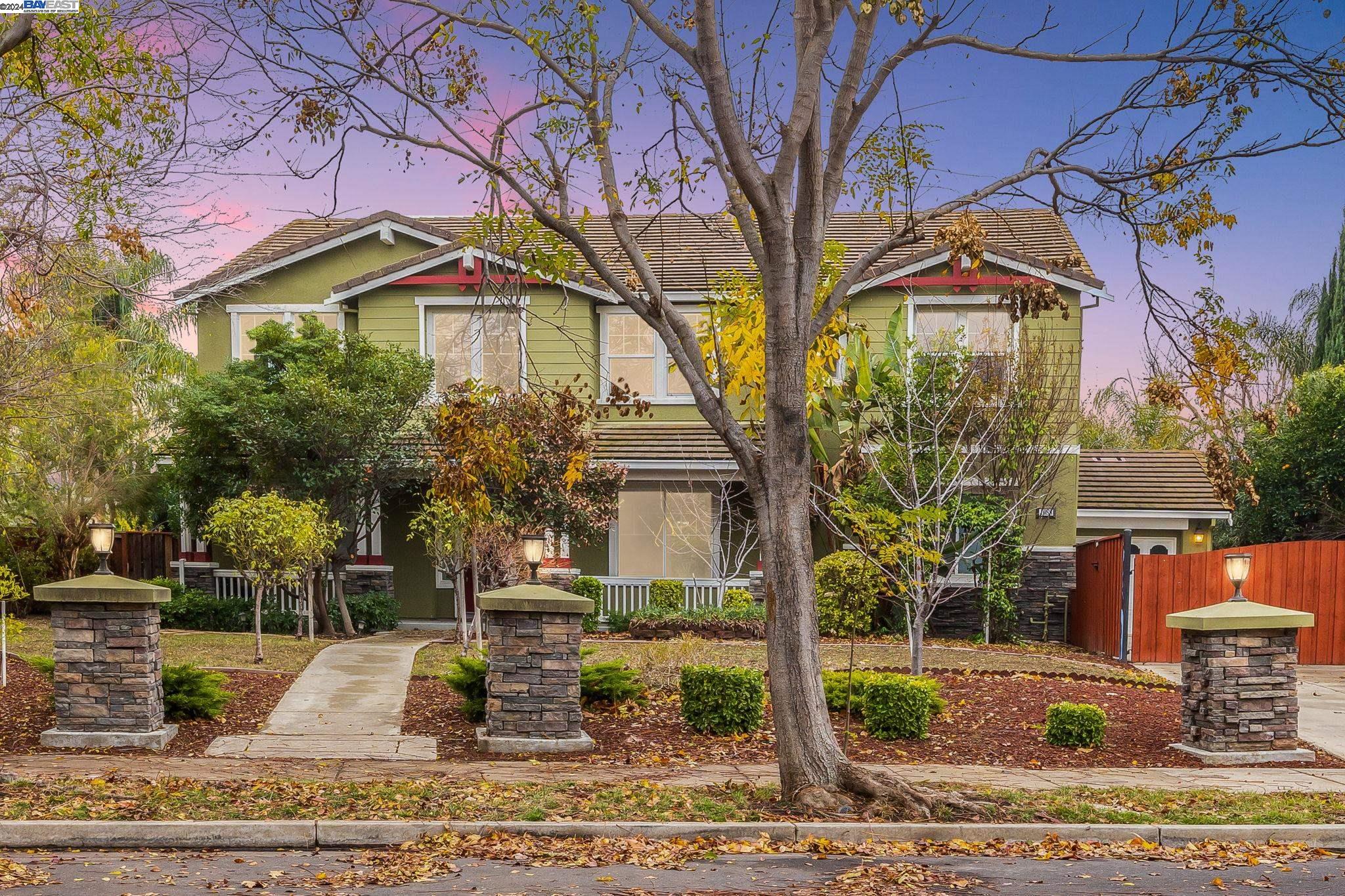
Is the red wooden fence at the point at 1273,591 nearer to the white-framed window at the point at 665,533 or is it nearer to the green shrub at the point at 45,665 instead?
the white-framed window at the point at 665,533

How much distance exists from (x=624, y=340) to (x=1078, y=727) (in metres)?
13.0

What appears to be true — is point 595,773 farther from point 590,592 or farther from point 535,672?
point 590,592

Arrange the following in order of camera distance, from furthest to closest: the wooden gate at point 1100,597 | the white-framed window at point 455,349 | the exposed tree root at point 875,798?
the white-framed window at point 455,349 → the wooden gate at point 1100,597 → the exposed tree root at point 875,798

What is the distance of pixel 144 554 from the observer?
82.4 ft

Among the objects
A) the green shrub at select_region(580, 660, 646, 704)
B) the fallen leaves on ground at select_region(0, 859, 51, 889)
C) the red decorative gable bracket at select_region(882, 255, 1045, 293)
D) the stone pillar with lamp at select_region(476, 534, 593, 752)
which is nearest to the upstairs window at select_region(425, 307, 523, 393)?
the red decorative gable bracket at select_region(882, 255, 1045, 293)

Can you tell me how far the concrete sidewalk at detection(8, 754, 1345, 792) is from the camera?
32.3 feet

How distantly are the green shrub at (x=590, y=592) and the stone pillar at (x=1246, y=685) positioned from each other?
35.1 feet

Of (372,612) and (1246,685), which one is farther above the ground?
(1246,685)

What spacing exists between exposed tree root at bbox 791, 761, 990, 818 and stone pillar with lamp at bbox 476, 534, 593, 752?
3050mm

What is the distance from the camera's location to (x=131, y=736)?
11.0 metres

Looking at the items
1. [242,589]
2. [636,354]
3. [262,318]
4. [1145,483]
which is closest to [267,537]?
[242,589]

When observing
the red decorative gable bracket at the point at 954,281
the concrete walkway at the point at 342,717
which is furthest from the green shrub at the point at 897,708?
the red decorative gable bracket at the point at 954,281

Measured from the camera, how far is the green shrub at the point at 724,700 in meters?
12.2

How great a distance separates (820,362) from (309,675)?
7274mm
